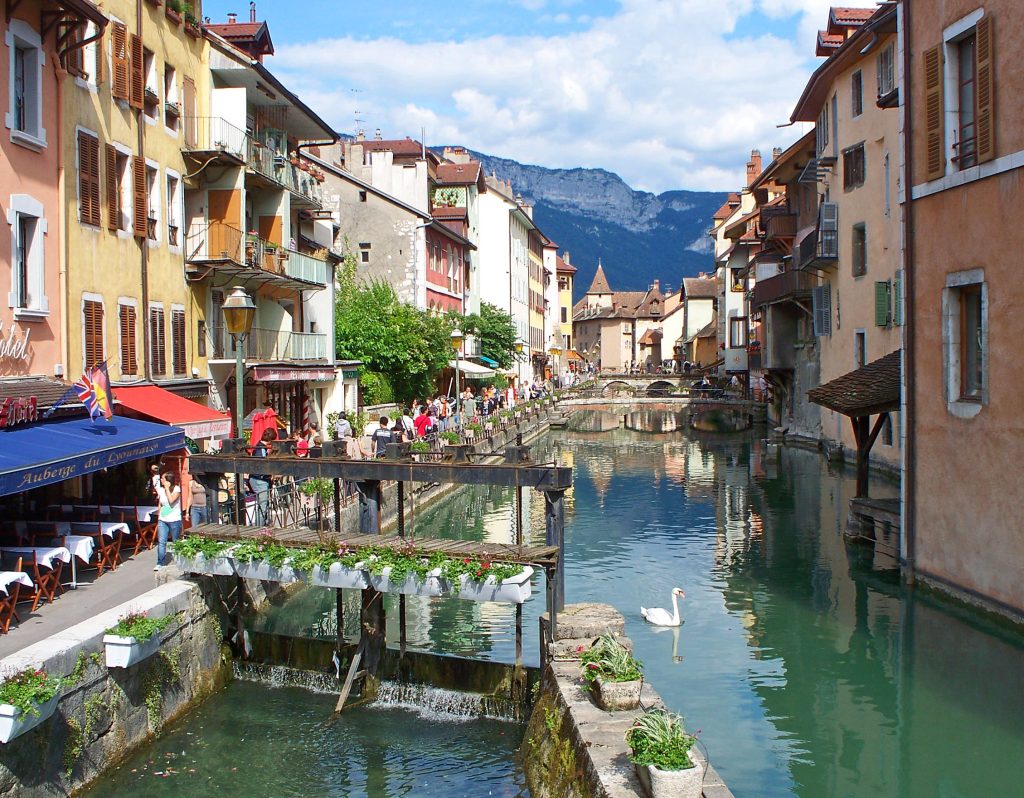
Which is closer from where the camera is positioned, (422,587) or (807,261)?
(422,587)

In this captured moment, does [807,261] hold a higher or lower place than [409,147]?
lower

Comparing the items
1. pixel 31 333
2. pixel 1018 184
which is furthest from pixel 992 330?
pixel 31 333

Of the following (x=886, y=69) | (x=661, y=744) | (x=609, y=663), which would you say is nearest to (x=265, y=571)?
(x=609, y=663)

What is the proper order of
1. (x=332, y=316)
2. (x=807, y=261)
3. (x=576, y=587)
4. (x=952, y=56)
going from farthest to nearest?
1. (x=807, y=261)
2. (x=332, y=316)
3. (x=576, y=587)
4. (x=952, y=56)

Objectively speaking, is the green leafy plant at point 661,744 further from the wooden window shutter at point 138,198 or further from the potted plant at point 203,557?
the wooden window shutter at point 138,198

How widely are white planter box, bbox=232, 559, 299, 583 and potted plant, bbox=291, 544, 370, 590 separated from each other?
149mm

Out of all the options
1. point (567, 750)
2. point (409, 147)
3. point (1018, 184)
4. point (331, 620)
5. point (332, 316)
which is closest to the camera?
point (567, 750)

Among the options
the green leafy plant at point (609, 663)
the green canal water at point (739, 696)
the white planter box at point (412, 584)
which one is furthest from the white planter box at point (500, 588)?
the green leafy plant at point (609, 663)

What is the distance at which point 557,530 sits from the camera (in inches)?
526

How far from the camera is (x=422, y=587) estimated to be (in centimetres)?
1345

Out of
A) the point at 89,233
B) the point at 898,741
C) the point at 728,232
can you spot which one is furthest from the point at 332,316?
the point at 728,232

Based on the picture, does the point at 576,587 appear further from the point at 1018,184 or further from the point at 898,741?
the point at 1018,184

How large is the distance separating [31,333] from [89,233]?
2.83 m

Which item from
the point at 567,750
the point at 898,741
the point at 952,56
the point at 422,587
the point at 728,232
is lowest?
the point at 898,741
